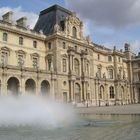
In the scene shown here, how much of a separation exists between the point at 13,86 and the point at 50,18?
23024 millimetres

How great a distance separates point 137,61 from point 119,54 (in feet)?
40.2

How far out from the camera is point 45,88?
56688 mm

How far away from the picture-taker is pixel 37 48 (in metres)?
59.4

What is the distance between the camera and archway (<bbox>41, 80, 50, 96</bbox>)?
184 feet

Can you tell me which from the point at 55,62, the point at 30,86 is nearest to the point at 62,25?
the point at 55,62

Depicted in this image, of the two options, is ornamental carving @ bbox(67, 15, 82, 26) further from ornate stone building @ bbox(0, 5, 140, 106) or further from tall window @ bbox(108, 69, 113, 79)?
tall window @ bbox(108, 69, 113, 79)

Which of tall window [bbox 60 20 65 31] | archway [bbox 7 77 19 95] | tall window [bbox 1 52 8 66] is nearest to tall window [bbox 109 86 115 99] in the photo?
tall window [bbox 60 20 65 31]

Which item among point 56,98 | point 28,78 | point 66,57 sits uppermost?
point 66,57

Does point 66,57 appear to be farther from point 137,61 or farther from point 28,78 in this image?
point 137,61

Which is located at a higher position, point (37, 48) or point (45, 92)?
point (37, 48)

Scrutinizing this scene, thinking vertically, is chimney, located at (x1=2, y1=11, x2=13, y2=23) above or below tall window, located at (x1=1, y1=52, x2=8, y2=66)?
above

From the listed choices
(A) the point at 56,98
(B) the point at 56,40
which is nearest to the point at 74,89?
(A) the point at 56,98

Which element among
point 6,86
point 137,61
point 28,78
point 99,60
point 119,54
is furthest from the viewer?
point 137,61

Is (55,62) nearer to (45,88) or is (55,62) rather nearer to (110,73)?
(45,88)
